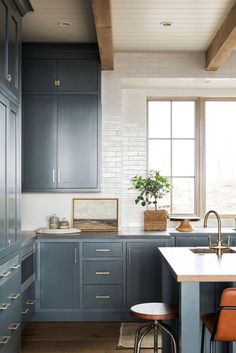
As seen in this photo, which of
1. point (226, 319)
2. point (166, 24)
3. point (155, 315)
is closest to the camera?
point (226, 319)

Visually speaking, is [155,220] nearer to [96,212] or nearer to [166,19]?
[96,212]

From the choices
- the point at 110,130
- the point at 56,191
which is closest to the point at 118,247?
the point at 56,191

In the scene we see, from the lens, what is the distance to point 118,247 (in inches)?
232

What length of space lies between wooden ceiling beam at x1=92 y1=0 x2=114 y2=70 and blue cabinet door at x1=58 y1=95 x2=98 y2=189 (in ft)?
1.62

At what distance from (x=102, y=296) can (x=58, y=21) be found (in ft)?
9.51

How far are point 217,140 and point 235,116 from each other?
38 cm

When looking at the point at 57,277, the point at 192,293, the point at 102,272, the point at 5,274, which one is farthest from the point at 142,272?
the point at 192,293

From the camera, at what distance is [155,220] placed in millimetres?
6277

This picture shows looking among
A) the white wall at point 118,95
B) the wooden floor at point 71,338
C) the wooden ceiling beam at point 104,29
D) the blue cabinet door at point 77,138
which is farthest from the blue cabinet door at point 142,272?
the wooden ceiling beam at point 104,29

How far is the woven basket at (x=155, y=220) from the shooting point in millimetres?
6266

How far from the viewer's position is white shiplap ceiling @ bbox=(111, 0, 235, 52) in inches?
190

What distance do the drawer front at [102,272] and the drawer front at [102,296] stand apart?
0.06 meters

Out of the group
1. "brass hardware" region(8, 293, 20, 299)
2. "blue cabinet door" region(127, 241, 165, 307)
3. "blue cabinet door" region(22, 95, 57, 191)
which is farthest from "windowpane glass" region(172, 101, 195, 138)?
"brass hardware" region(8, 293, 20, 299)

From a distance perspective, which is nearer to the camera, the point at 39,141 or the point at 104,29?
the point at 104,29
